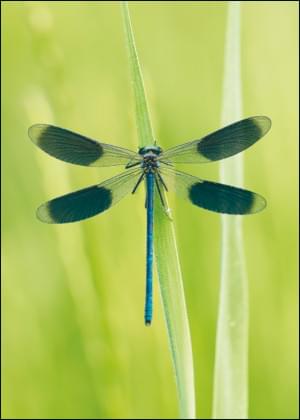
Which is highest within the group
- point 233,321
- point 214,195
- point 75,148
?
point 75,148

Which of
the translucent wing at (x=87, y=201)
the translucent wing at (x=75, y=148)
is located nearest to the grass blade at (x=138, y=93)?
the translucent wing at (x=75, y=148)

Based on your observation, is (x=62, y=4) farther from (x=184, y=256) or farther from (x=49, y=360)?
(x=49, y=360)

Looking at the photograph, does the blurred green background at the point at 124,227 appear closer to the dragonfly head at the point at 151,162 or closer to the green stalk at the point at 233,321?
the dragonfly head at the point at 151,162

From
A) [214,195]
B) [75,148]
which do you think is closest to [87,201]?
[75,148]

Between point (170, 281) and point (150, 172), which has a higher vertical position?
point (150, 172)

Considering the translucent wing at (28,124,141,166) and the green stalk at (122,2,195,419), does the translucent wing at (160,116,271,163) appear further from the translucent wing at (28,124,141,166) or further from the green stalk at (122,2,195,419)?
the green stalk at (122,2,195,419)

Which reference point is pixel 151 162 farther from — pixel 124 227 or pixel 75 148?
pixel 124 227

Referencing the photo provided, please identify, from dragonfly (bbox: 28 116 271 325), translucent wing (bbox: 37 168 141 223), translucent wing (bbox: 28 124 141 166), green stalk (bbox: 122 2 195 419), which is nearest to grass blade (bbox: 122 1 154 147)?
green stalk (bbox: 122 2 195 419)
